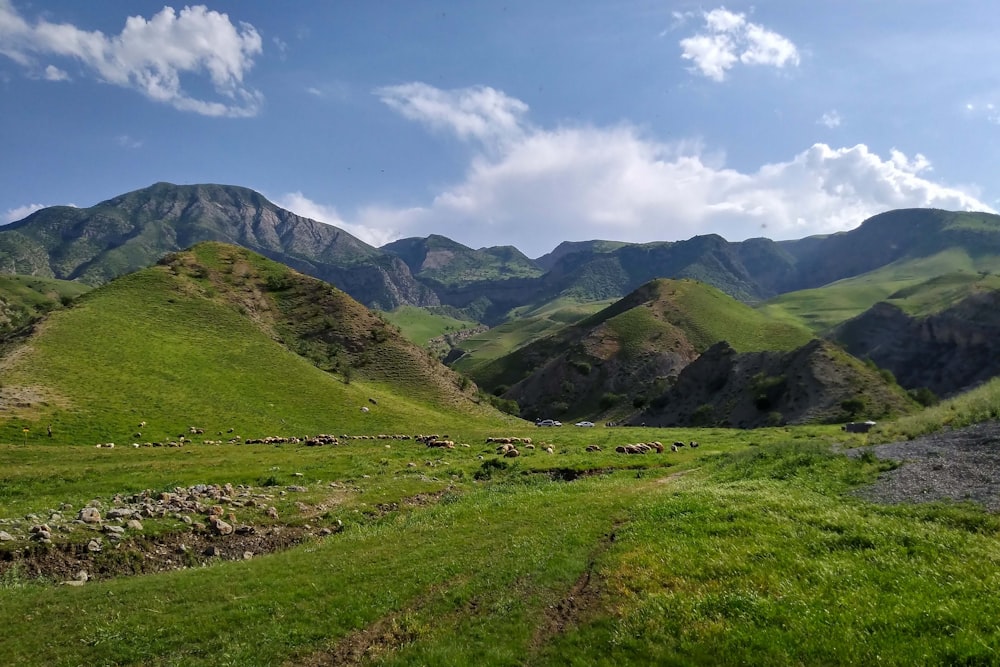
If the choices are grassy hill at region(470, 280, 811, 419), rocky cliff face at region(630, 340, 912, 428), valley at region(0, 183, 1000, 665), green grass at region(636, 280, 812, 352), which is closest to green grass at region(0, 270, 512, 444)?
valley at region(0, 183, 1000, 665)

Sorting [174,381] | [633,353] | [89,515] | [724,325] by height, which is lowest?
[89,515]

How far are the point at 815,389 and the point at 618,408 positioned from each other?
55.6m

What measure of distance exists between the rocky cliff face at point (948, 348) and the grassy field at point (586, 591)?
141m

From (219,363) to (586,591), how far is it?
72291 mm

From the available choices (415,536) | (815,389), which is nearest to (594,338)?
(815,389)

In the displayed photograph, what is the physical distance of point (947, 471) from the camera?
67.4ft

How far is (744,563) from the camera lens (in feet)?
43.4

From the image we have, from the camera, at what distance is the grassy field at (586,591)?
987 cm

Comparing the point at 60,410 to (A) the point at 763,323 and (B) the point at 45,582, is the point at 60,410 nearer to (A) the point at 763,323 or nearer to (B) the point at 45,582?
(B) the point at 45,582

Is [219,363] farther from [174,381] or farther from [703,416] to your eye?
[703,416]

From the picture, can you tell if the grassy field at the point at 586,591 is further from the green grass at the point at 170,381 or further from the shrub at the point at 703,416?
the shrub at the point at 703,416

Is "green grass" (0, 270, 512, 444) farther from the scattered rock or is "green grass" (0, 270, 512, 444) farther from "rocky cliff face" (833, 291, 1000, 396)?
"rocky cliff face" (833, 291, 1000, 396)

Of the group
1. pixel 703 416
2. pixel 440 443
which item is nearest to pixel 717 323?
pixel 703 416

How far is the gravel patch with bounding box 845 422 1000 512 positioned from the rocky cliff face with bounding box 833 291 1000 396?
411 ft
